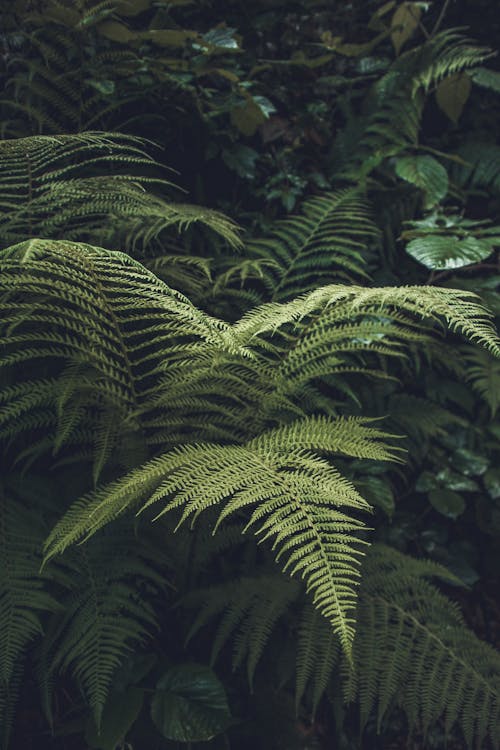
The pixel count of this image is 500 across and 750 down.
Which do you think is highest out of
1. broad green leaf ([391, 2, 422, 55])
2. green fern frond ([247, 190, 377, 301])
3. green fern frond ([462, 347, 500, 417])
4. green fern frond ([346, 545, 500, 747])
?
broad green leaf ([391, 2, 422, 55])

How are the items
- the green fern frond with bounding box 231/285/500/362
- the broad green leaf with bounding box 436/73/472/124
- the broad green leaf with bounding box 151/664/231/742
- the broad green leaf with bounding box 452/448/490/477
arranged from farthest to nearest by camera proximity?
the broad green leaf with bounding box 436/73/472/124 → the broad green leaf with bounding box 452/448/490/477 → the broad green leaf with bounding box 151/664/231/742 → the green fern frond with bounding box 231/285/500/362

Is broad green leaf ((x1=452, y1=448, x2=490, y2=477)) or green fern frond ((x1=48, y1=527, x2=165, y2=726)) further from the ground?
green fern frond ((x1=48, y1=527, x2=165, y2=726))

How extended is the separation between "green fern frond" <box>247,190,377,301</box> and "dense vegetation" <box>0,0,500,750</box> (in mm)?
18

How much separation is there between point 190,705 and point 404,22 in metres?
2.41

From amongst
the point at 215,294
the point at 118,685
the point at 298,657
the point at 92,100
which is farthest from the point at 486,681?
the point at 92,100

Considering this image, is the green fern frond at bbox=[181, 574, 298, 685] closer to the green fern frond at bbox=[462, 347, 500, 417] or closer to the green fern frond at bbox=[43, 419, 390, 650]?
the green fern frond at bbox=[43, 419, 390, 650]

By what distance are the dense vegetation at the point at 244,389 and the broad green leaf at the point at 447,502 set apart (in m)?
0.01

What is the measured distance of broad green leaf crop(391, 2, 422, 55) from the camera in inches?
87.8

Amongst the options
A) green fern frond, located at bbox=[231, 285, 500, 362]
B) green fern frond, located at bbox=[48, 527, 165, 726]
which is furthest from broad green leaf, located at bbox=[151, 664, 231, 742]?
green fern frond, located at bbox=[231, 285, 500, 362]

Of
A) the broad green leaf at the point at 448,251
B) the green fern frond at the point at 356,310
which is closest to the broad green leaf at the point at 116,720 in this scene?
the green fern frond at the point at 356,310

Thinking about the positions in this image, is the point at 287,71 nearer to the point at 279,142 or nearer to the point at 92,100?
the point at 279,142

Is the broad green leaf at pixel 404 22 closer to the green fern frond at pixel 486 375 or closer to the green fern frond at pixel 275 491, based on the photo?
the green fern frond at pixel 486 375

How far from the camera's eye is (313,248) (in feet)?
5.96

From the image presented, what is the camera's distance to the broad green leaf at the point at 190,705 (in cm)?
120
